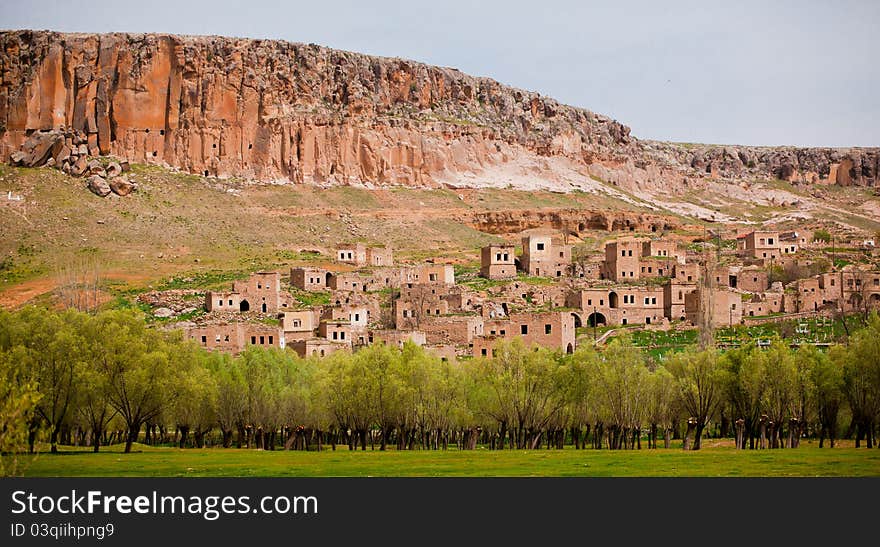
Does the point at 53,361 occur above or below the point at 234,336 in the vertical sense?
below

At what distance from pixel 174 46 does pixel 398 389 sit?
125 meters

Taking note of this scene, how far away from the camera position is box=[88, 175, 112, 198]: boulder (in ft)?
516

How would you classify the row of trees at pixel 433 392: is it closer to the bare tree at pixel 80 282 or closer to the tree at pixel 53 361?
the tree at pixel 53 361

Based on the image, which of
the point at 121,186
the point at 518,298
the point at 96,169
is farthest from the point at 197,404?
the point at 96,169

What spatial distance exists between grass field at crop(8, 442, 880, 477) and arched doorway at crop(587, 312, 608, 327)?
4744cm

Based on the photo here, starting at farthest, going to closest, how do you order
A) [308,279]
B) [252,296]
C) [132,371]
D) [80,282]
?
[80,282] → [308,279] → [252,296] → [132,371]

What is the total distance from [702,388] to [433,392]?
13118 millimetres

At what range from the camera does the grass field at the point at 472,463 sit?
152ft

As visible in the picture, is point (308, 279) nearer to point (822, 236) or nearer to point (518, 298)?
point (518, 298)

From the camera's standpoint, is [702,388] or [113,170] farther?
[113,170]

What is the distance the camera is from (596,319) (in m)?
108

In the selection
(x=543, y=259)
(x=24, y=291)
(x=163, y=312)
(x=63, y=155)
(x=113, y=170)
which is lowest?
(x=163, y=312)
